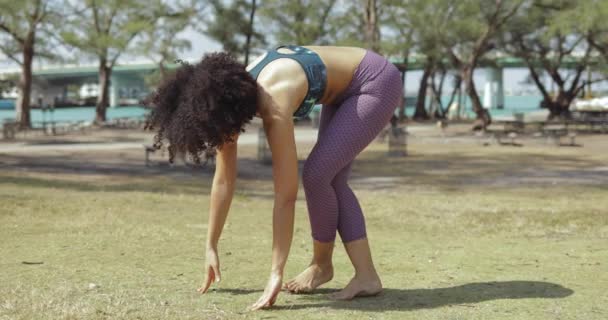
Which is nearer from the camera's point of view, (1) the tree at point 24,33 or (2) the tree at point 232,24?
(1) the tree at point 24,33

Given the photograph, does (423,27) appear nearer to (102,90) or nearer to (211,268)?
(102,90)

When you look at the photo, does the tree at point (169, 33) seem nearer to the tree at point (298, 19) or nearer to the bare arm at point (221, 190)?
the tree at point (298, 19)

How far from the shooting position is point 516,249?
19.5 feet

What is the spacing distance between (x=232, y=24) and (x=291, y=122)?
112ft

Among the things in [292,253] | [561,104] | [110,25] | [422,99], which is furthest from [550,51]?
[292,253]

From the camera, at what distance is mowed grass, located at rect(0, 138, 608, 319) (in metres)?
3.85

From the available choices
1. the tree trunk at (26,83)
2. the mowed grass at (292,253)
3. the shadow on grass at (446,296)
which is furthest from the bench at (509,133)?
the shadow on grass at (446,296)

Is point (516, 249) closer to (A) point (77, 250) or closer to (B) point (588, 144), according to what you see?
(A) point (77, 250)

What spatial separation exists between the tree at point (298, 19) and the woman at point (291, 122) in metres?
→ 39.0

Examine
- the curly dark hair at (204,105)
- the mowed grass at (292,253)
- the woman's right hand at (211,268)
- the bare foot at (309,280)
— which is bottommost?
the mowed grass at (292,253)

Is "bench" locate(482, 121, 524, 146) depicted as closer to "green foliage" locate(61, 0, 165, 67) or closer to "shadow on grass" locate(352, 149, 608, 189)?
"shadow on grass" locate(352, 149, 608, 189)

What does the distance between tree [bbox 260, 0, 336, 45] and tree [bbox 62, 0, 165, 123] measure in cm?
725

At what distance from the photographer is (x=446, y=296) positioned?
13.7ft

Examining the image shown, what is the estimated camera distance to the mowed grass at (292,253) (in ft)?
12.6
